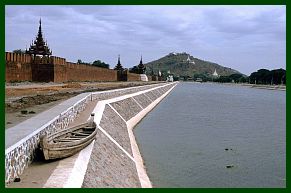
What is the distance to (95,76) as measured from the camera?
53.3m

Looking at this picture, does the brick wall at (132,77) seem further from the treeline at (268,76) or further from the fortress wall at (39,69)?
the treeline at (268,76)

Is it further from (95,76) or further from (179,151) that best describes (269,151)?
(95,76)

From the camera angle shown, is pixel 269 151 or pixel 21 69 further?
pixel 21 69

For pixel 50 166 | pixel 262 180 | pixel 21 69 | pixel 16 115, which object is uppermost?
pixel 21 69

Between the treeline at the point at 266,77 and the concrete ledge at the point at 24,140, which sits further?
the treeline at the point at 266,77

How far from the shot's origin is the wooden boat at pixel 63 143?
8.33m

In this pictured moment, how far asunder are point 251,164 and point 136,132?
947 centimetres

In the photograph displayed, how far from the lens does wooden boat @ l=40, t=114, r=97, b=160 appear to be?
27.3 feet

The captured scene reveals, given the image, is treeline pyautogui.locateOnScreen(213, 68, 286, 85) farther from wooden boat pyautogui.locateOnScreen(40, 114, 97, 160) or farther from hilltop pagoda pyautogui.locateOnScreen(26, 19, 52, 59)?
wooden boat pyautogui.locateOnScreen(40, 114, 97, 160)

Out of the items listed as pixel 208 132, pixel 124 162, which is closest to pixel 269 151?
pixel 208 132

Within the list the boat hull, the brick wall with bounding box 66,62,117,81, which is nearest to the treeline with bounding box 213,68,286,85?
the brick wall with bounding box 66,62,117,81

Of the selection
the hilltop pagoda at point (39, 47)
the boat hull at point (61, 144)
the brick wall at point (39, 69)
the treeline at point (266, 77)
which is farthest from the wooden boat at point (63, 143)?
the treeline at point (266, 77)

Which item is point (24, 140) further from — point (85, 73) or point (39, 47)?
point (85, 73)

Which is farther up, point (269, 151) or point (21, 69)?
point (21, 69)
